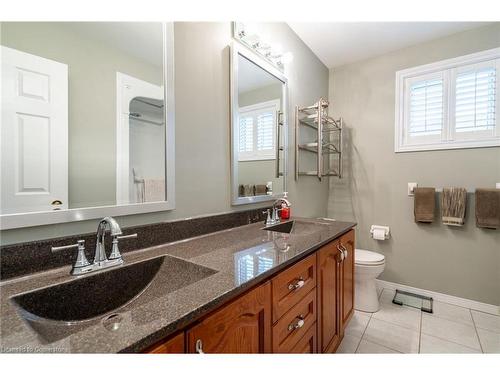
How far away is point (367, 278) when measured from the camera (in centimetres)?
188

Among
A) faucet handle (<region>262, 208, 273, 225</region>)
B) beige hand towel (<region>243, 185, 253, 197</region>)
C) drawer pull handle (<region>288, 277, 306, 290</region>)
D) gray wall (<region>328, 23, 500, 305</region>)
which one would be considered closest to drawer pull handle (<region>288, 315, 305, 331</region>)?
drawer pull handle (<region>288, 277, 306, 290</region>)

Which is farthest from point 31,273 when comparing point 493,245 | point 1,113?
point 493,245

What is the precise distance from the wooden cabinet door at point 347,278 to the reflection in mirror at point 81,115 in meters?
1.14

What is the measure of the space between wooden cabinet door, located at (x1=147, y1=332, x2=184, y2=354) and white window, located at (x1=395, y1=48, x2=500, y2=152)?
246 centimetres

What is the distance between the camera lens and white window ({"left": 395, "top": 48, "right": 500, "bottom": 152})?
6.07ft

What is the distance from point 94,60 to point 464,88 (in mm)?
2685

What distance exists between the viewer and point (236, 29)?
1.35 metres

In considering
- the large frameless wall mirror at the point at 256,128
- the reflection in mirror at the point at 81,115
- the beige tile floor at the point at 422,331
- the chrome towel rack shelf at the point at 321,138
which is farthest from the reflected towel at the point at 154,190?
the beige tile floor at the point at 422,331

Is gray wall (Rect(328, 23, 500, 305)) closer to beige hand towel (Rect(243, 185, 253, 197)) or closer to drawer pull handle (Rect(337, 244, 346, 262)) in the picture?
drawer pull handle (Rect(337, 244, 346, 262))

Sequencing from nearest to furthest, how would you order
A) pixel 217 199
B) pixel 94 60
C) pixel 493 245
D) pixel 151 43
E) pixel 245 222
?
pixel 94 60
pixel 151 43
pixel 217 199
pixel 245 222
pixel 493 245

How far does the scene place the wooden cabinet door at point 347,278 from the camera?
4.62 ft

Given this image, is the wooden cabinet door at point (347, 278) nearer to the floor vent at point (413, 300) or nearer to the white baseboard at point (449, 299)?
the floor vent at point (413, 300)

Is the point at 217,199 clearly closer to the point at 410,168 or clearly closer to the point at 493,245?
the point at 410,168

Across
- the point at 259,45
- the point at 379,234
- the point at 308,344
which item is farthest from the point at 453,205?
the point at 259,45
